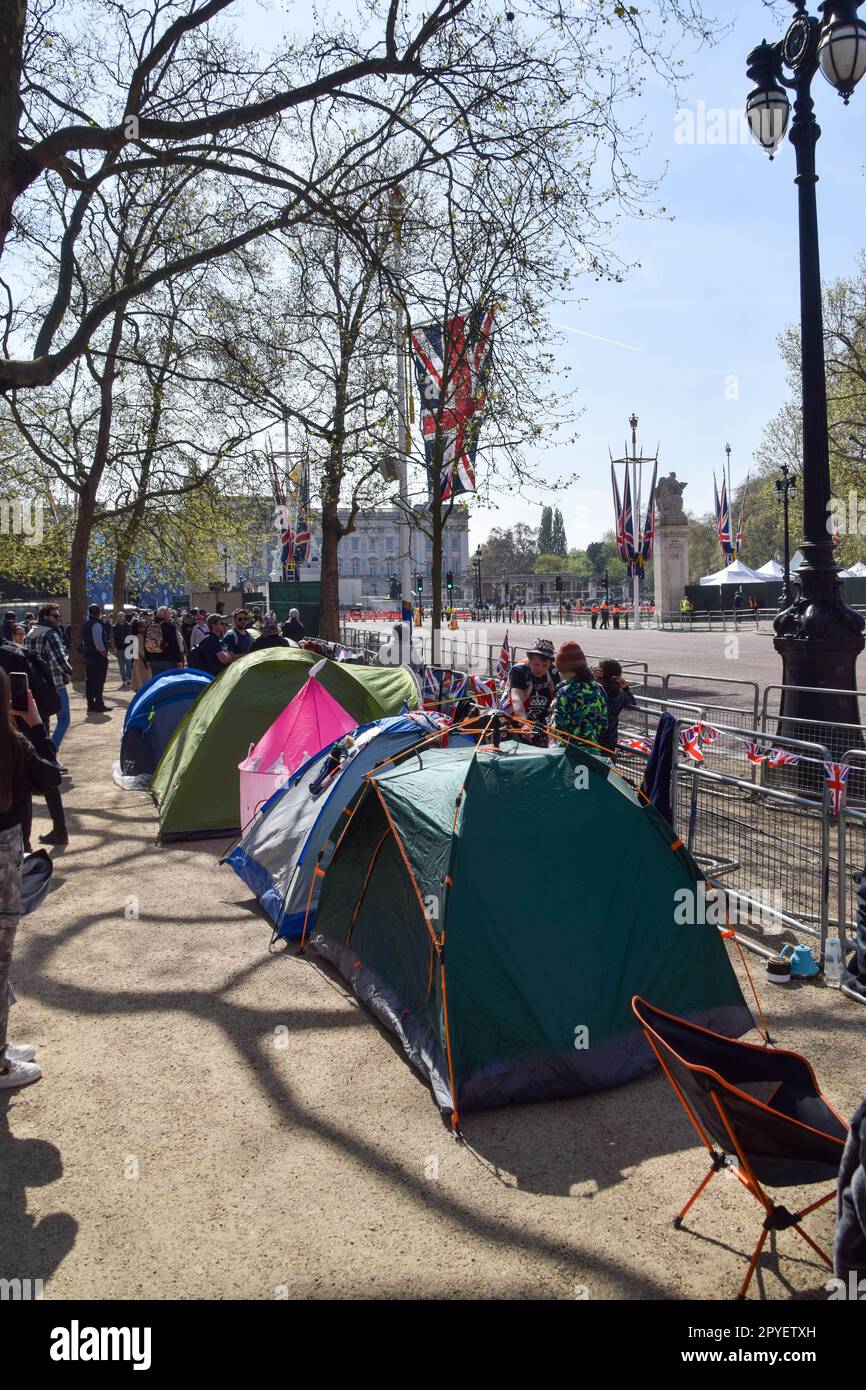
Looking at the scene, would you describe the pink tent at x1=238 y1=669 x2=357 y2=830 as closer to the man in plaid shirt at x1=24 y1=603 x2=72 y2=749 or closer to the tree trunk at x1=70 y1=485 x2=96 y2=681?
the man in plaid shirt at x1=24 y1=603 x2=72 y2=749

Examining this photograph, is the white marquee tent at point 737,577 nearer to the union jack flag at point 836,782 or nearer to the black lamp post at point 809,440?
the black lamp post at point 809,440

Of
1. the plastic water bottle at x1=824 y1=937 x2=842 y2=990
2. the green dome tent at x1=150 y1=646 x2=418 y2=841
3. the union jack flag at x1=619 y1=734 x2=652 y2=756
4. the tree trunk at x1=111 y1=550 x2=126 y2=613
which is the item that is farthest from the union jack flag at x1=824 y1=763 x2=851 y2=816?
the tree trunk at x1=111 y1=550 x2=126 y2=613

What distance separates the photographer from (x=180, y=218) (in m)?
21.2

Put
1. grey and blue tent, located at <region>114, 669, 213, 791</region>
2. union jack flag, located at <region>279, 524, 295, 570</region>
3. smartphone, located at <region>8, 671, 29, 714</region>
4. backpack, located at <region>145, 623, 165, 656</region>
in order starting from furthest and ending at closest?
union jack flag, located at <region>279, 524, 295, 570</region> < backpack, located at <region>145, 623, 165, 656</region> < grey and blue tent, located at <region>114, 669, 213, 791</region> < smartphone, located at <region>8, 671, 29, 714</region>

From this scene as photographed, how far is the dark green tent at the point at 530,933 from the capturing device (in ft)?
→ 14.9

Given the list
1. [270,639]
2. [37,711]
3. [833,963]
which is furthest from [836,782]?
[270,639]

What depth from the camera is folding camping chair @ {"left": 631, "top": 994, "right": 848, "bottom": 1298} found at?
3.15m

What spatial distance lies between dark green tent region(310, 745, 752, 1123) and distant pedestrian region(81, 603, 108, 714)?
611 inches

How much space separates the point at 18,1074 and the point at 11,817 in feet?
4.43

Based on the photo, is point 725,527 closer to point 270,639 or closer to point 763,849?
point 270,639

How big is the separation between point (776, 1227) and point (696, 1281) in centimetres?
35
